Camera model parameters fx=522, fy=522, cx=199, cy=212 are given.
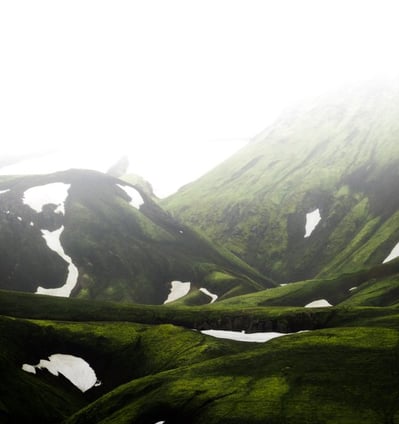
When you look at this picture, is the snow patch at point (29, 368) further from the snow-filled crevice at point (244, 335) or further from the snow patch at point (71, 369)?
the snow-filled crevice at point (244, 335)

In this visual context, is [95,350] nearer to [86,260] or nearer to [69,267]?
[69,267]

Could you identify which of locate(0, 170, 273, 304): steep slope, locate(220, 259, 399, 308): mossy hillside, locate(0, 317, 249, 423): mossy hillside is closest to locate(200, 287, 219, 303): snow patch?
locate(0, 170, 273, 304): steep slope

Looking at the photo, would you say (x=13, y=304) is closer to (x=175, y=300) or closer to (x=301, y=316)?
(x=301, y=316)

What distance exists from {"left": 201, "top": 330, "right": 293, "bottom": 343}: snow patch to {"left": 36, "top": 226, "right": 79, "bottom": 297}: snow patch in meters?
71.7

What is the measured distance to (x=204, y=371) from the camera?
7425cm

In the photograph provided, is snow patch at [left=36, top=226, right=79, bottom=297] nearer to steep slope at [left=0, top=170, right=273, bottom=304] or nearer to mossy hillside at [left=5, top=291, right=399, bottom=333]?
steep slope at [left=0, top=170, right=273, bottom=304]

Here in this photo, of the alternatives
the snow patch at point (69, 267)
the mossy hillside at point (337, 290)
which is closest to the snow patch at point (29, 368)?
the mossy hillside at point (337, 290)

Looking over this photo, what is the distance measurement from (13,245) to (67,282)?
22.2m

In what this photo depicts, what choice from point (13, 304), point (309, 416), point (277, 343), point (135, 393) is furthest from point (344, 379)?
point (13, 304)

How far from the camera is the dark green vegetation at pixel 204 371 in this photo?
2367 inches

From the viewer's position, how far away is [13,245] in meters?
168

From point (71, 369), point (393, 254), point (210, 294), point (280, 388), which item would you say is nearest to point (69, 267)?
point (210, 294)

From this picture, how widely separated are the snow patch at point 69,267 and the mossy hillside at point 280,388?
8909 cm

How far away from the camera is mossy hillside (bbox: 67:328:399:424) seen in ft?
190
